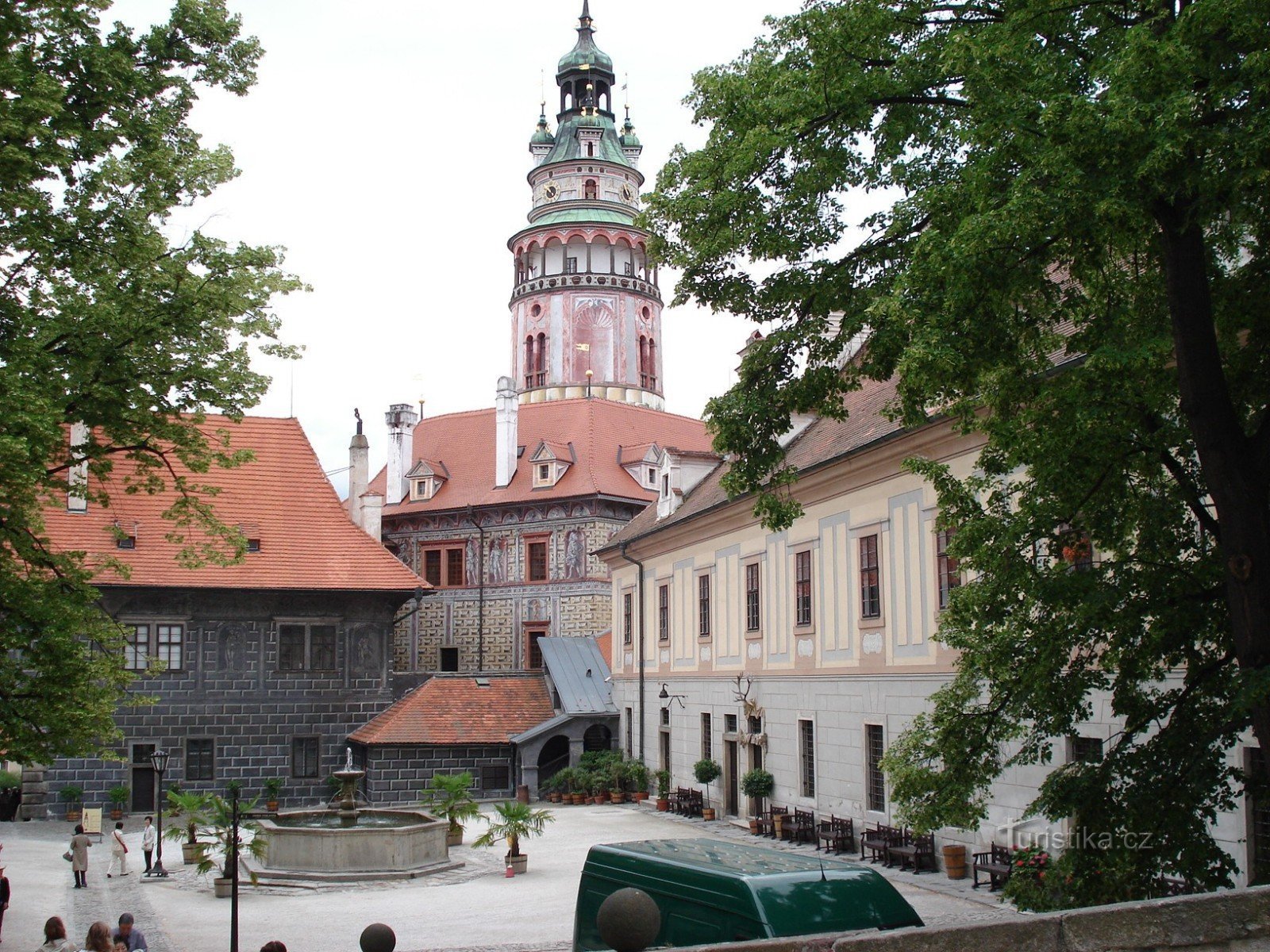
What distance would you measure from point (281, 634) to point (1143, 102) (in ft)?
101

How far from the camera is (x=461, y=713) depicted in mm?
35969

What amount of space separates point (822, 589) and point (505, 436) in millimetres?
26564

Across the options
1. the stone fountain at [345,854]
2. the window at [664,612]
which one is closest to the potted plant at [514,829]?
the stone fountain at [345,854]

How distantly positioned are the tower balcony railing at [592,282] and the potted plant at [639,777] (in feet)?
114

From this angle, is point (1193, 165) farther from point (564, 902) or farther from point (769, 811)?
point (769, 811)

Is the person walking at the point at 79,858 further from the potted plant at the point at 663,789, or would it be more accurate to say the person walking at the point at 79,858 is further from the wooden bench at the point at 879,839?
the potted plant at the point at 663,789

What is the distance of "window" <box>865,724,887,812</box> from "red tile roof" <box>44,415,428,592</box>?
16637 millimetres

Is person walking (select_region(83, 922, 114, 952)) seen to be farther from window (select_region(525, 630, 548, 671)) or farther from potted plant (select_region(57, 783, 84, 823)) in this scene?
window (select_region(525, 630, 548, 671))

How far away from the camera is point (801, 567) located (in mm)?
26172

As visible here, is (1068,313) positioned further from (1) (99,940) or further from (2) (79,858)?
(2) (79,858)

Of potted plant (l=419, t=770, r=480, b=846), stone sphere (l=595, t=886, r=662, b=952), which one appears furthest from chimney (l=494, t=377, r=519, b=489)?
stone sphere (l=595, t=886, r=662, b=952)

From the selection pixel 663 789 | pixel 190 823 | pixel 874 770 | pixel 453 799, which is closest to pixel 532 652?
pixel 663 789

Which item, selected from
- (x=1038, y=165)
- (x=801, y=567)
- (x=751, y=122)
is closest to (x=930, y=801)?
(x=1038, y=165)

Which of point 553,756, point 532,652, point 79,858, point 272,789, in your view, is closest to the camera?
point 79,858
